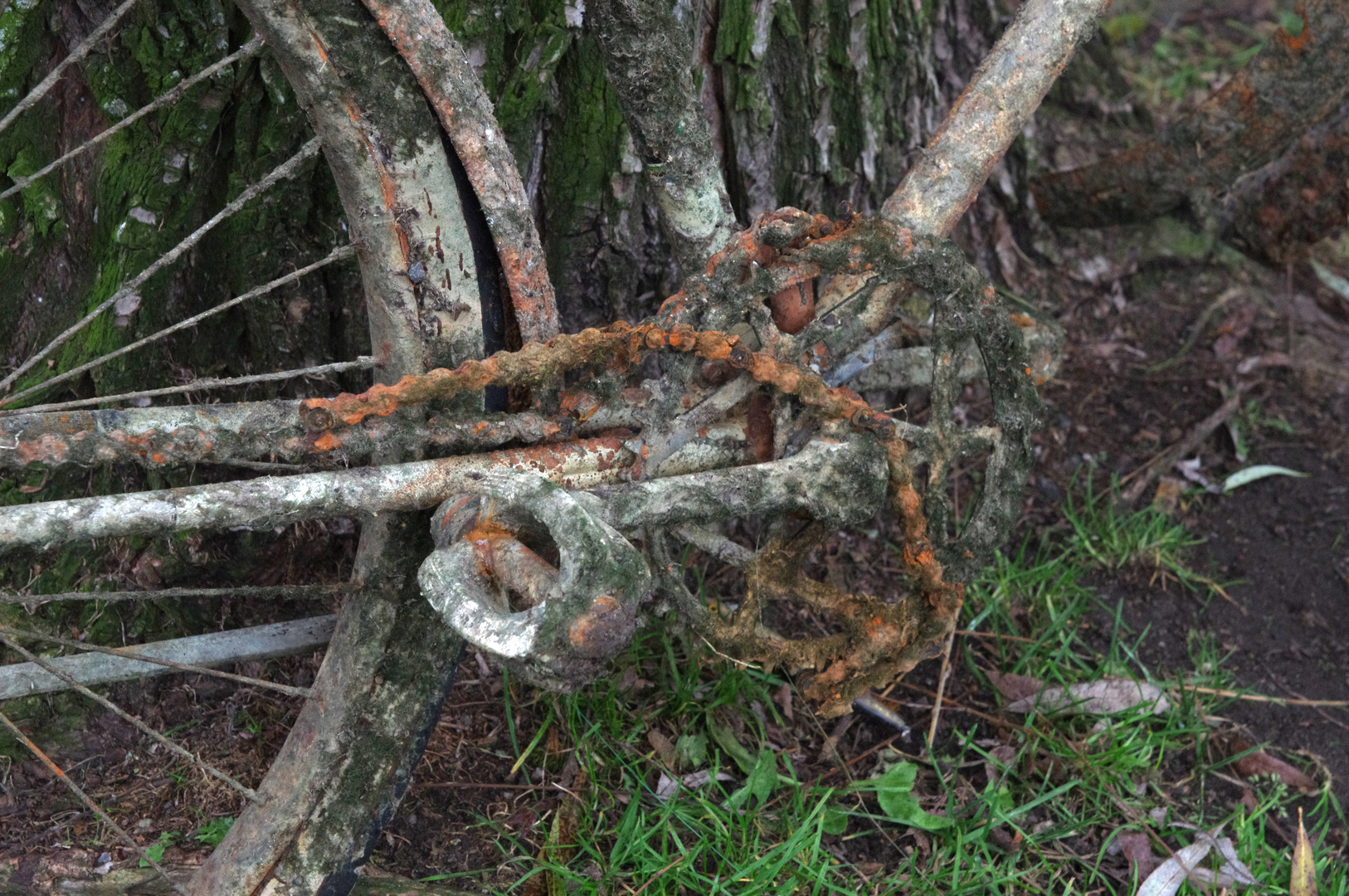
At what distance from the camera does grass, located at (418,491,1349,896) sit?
179 centimetres

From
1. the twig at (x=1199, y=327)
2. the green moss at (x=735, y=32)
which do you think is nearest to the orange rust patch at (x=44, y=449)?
the green moss at (x=735, y=32)

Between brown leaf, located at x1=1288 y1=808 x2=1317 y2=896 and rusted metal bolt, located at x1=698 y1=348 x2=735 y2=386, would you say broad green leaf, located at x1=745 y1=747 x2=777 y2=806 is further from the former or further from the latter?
brown leaf, located at x1=1288 y1=808 x2=1317 y2=896

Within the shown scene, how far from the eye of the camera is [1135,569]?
2412 mm

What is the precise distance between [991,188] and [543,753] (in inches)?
68.3

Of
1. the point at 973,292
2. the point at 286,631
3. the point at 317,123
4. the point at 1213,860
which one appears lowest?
the point at 1213,860

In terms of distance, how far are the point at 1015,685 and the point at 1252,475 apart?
35.6 inches

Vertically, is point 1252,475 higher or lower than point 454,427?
lower

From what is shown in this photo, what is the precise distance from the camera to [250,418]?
1408 millimetres

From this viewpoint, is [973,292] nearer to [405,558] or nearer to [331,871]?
[405,558]

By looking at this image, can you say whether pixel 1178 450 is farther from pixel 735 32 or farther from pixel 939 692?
→ pixel 735 32

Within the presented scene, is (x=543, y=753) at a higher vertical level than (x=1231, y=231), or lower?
lower

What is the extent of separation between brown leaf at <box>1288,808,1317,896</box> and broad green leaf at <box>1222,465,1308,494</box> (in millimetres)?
886

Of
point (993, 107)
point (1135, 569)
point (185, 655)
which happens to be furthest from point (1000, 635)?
point (185, 655)

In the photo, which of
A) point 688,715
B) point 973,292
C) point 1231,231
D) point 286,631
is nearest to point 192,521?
point 286,631
